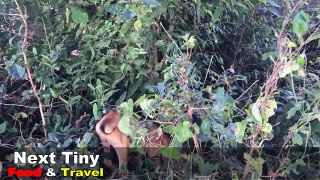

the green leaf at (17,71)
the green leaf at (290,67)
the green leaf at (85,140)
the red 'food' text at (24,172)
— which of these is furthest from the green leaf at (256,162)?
the green leaf at (17,71)

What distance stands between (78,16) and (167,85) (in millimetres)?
457

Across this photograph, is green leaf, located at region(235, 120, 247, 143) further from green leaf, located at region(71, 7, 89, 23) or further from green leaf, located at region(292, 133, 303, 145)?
green leaf, located at region(71, 7, 89, 23)

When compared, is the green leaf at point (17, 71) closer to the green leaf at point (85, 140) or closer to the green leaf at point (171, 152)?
the green leaf at point (85, 140)

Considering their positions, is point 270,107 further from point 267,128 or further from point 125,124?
point 125,124

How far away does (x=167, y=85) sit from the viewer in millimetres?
1411

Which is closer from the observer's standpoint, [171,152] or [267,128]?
[267,128]

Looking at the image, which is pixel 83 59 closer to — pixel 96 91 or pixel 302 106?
pixel 96 91

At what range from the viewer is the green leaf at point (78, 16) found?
5.33ft

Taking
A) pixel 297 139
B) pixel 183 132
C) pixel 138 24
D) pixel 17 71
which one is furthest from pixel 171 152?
pixel 17 71

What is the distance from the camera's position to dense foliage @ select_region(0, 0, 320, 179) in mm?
1324

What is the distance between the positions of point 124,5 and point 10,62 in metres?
0.45

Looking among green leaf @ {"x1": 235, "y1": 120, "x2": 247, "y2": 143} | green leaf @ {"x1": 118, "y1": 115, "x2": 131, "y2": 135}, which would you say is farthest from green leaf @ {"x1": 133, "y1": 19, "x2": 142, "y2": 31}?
green leaf @ {"x1": 235, "y1": 120, "x2": 247, "y2": 143}

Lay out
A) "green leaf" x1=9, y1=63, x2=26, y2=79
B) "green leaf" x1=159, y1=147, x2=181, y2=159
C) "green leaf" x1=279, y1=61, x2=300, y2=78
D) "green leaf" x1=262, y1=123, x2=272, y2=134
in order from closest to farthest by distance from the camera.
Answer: "green leaf" x1=279, y1=61, x2=300, y2=78 < "green leaf" x1=262, y1=123, x2=272, y2=134 < "green leaf" x1=159, y1=147, x2=181, y2=159 < "green leaf" x1=9, y1=63, x2=26, y2=79

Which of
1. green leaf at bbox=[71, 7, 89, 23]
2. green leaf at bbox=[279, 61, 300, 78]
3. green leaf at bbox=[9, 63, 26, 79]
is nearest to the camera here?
green leaf at bbox=[279, 61, 300, 78]
